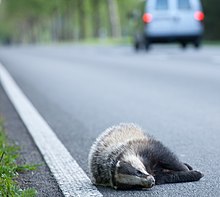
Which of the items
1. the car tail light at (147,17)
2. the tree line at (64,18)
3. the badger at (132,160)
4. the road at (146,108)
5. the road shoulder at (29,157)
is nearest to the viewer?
the badger at (132,160)

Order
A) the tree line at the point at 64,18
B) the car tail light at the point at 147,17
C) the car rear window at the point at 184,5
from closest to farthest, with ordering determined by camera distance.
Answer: the car tail light at the point at 147,17
the car rear window at the point at 184,5
the tree line at the point at 64,18

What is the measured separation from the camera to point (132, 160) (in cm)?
400

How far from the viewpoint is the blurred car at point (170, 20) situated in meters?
24.3

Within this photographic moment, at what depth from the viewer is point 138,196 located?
13.2ft

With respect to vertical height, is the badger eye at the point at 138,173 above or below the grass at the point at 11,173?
above

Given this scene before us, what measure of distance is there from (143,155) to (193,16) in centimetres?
2071

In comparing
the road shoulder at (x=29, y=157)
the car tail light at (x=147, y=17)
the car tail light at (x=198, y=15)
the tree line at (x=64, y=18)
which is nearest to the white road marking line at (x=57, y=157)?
the road shoulder at (x=29, y=157)

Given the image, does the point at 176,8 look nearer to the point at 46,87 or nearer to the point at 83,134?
the point at 46,87

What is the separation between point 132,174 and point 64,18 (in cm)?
8915

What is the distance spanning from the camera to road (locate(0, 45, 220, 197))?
16.8ft

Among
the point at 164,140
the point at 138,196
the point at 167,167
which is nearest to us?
the point at 138,196

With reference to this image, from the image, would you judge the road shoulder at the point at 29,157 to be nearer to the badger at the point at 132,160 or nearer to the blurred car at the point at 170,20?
the badger at the point at 132,160

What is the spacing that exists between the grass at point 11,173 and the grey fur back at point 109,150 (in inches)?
16.9

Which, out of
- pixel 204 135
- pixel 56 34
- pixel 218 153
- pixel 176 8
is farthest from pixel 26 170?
pixel 56 34
